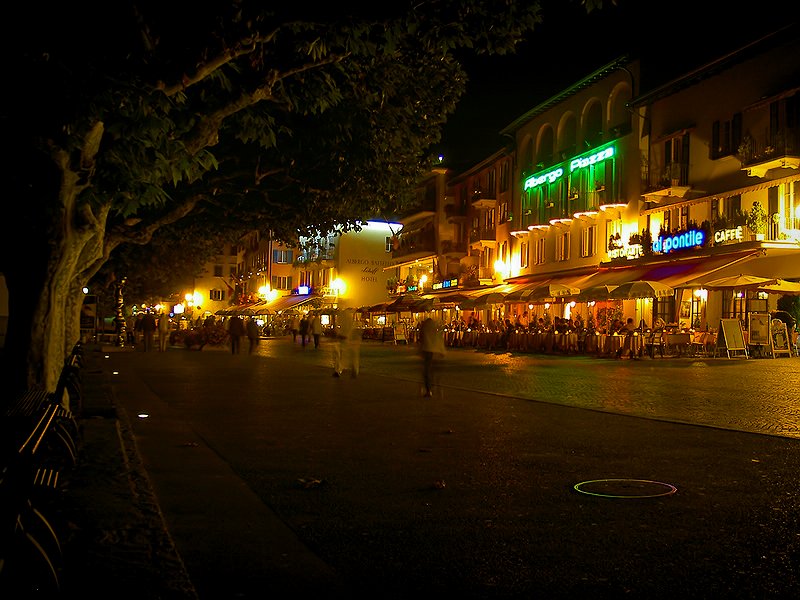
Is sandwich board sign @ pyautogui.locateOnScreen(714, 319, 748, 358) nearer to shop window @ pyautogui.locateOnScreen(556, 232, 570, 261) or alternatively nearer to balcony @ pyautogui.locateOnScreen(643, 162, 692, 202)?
balcony @ pyautogui.locateOnScreen(643, 162, 692, 202)

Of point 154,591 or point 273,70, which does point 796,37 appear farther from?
point 154,591

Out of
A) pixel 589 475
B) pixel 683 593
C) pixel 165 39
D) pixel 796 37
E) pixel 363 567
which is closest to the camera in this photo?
pixel 683 593

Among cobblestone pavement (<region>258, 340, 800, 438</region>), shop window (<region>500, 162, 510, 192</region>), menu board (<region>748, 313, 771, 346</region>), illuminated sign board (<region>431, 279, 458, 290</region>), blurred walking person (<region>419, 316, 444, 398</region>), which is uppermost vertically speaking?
shop window (<region>500, 162, 510, 192</region>)

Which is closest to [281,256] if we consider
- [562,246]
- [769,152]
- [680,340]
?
[562,246]

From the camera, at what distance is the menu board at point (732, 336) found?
26.2 metres

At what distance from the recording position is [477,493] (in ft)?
22.1

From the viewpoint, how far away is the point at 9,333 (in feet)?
34.8

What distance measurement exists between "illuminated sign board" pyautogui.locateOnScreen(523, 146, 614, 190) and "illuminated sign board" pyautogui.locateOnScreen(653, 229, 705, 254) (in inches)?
265

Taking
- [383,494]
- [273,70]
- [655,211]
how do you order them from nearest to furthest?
[383,494] → [273,70] → [655,211]

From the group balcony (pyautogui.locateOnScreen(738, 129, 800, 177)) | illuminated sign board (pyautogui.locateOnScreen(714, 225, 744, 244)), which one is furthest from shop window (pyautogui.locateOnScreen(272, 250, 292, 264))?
balcony (pyautogui.locateOnScreen(738, 129, 800, 177))

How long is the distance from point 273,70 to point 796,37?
2358 cm

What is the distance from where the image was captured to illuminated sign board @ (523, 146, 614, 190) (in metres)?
38.9

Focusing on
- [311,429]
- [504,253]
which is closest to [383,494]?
[311,429]

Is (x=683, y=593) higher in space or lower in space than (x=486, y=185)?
lower
